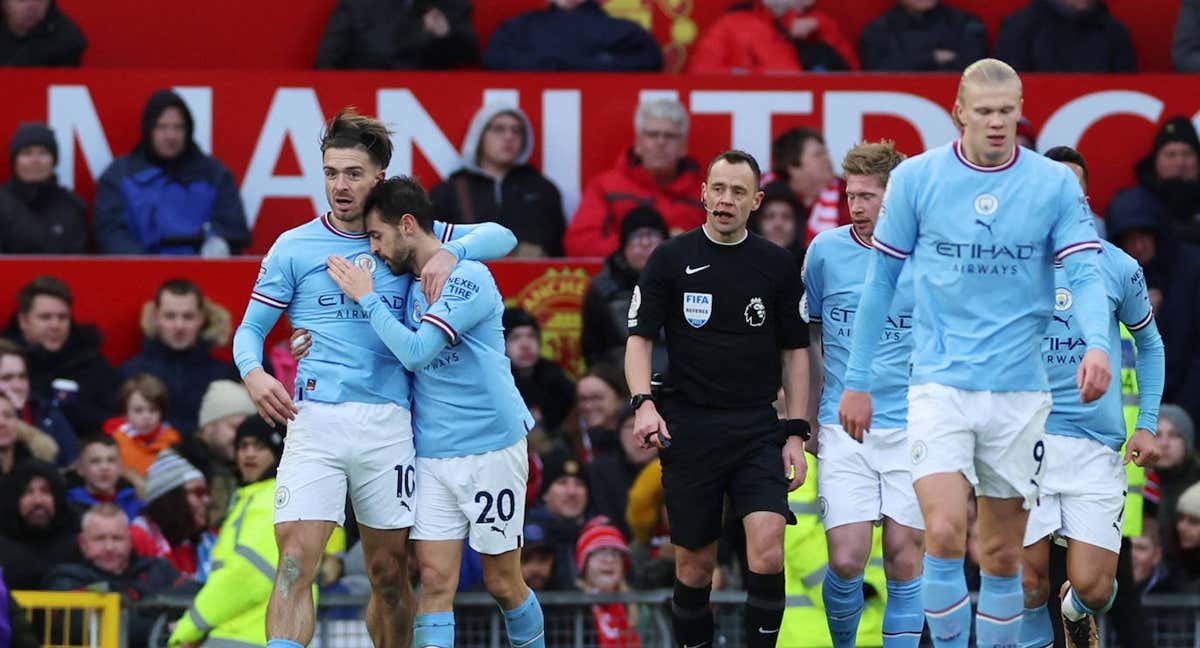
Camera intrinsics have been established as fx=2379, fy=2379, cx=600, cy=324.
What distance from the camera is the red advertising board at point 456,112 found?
1526cm

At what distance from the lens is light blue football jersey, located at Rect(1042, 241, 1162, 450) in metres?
10.2

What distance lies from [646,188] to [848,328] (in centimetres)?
452

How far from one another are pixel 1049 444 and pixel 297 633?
3329 millimetres

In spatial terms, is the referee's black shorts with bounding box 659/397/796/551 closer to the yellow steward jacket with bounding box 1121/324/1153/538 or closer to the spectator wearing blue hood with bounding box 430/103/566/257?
the yellow steward jacket with bounding box 1121/324/1153/538

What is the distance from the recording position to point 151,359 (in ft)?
45.7

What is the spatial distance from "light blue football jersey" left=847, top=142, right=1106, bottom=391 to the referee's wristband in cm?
118

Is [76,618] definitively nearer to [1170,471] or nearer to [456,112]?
[456,112]

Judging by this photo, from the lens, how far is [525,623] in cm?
1004

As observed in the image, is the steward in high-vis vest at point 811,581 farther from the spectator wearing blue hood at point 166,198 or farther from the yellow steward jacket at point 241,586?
the spectator wearing blue hood at point 166,198

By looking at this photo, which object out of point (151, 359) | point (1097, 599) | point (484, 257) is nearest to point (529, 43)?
point (151, 359)

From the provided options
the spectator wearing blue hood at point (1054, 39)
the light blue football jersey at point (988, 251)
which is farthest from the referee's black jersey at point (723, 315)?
the spectator wearing blue hood at point (1054, 39)

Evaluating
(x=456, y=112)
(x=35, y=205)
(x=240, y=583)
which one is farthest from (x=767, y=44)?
(x=240, y=583)

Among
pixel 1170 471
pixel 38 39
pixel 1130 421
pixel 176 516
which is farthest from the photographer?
pixel 38 39

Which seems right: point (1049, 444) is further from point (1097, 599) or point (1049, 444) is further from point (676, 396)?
point (676, 396)
